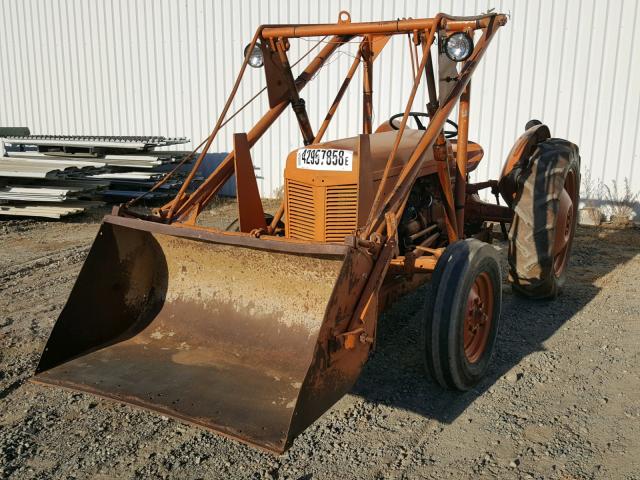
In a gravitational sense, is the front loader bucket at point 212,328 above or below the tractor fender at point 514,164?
below

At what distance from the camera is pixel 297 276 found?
3.62m

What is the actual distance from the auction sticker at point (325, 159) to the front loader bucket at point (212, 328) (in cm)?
53

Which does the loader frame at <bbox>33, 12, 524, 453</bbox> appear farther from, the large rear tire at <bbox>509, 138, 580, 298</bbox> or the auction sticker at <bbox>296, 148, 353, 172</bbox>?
the large rear tire at <bbox>509, 138, 580, 298</bbox>

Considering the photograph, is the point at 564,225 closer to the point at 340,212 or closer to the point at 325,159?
the point at 340,212

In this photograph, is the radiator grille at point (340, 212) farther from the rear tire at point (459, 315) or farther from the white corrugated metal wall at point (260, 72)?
the white corrugated metal wall at point (260, 72)

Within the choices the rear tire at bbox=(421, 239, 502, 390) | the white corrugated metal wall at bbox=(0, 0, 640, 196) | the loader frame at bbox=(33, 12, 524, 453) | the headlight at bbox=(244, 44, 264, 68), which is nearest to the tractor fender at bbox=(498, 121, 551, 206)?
the loader frame at bbox=(33, 12, 524, 453)

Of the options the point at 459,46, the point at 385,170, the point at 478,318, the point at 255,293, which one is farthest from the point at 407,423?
the point at 459,46

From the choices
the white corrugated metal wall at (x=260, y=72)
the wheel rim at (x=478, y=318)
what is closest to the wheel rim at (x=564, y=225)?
the wheel rim at (x=478, y=318)

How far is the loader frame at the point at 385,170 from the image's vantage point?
A: 3141 millimetres

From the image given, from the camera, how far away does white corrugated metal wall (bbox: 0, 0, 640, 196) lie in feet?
26.0

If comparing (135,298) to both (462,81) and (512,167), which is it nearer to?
(462,81)

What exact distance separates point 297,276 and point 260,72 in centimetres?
681

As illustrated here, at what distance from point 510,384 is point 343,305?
4.64ft

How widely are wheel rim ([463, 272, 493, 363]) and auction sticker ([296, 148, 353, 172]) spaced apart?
96 cm
